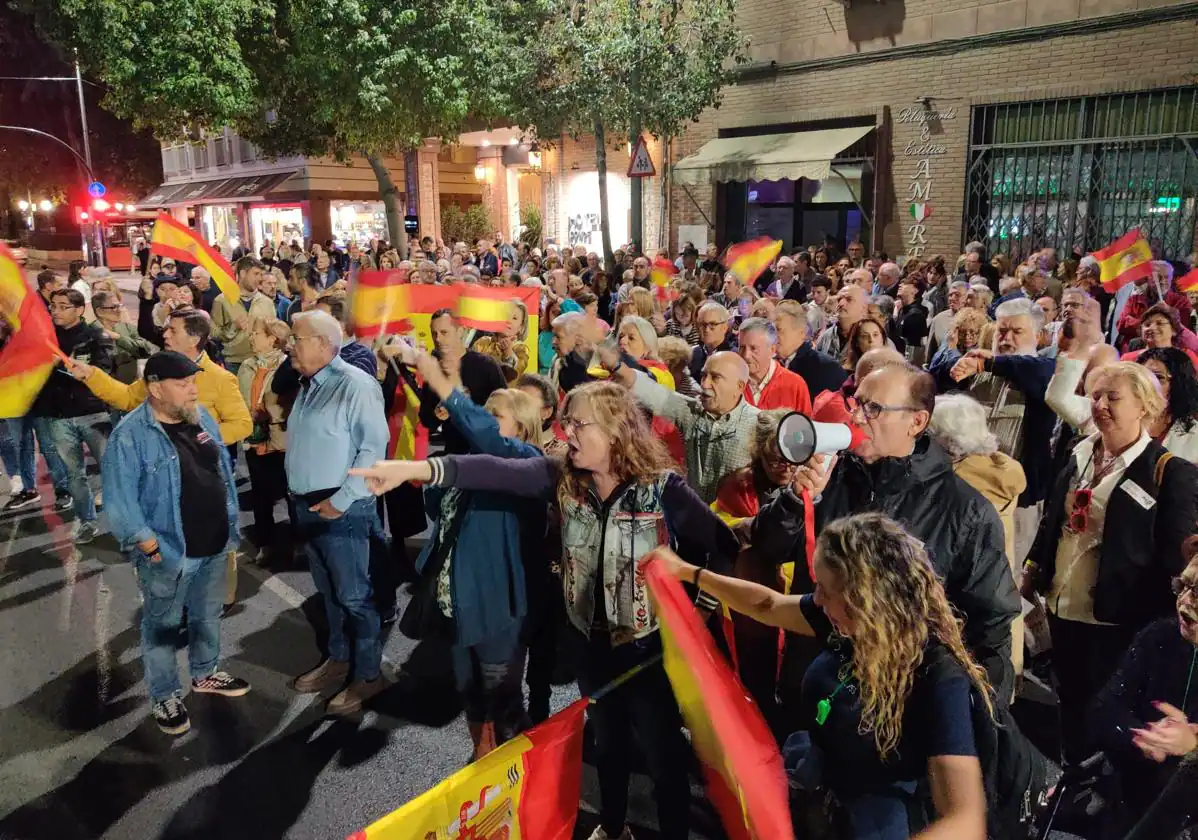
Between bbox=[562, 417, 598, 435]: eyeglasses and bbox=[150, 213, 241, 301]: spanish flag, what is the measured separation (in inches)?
217

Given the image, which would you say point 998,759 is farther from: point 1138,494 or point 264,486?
point 264,486

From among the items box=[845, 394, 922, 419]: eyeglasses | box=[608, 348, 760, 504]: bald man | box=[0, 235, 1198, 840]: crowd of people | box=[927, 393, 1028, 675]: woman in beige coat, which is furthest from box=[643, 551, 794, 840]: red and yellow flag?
box=[927, 393, 1028, 675]: woman in beige coat

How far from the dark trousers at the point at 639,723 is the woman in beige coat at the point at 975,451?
4.71 ft

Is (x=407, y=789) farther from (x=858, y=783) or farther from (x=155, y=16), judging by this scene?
(x=155, y=16)

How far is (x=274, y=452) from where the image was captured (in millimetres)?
6504

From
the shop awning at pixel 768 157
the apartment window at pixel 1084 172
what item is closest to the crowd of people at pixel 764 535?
the apartment window at pixel 1084 172

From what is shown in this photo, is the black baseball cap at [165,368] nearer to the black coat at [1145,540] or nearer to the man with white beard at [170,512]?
the man with white beard at [170,512]

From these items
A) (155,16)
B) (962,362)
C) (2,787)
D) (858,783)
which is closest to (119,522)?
(2,787)

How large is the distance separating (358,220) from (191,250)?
25261mm

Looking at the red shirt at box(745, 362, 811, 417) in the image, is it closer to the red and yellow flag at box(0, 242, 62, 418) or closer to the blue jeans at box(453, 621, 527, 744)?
the blue jeans at box(453, 621, 527, 744)

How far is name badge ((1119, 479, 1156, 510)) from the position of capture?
3.29m

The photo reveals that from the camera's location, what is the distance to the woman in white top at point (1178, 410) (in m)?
3.93

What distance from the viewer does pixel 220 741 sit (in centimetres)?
429

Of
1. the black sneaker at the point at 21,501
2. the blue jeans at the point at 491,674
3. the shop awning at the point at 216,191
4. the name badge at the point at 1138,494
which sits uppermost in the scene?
the shop awning at the point at 216,191
